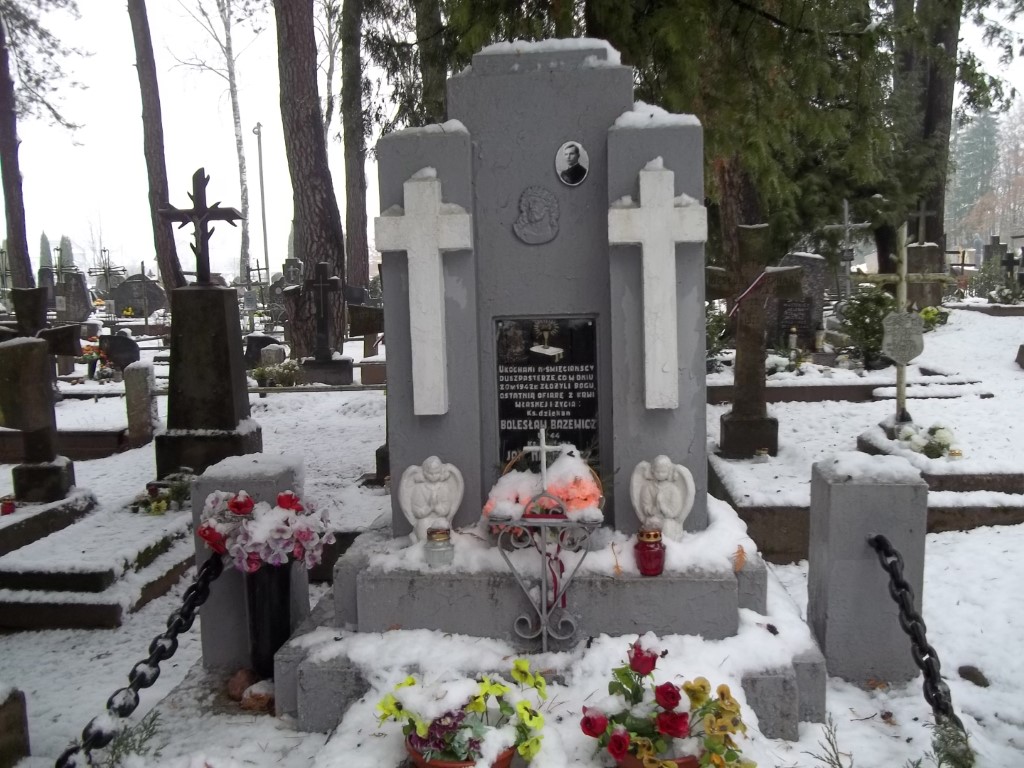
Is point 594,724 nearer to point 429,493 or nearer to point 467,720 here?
point 467,720

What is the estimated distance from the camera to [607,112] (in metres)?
3.84

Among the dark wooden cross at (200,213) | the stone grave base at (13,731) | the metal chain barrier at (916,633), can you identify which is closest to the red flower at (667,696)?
the metal chain barrier at (916,633)

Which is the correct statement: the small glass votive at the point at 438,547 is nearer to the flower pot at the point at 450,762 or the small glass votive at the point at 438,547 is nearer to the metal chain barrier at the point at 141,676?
the flower pot at the point at 450,762

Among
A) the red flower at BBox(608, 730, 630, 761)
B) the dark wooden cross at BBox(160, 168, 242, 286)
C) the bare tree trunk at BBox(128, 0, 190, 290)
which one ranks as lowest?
the red flower at BBox(608, 730, 630, 761)

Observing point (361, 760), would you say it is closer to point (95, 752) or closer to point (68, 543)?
point (95, 752)

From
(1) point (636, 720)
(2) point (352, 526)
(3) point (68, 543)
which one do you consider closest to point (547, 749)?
(1) point (636, 720)

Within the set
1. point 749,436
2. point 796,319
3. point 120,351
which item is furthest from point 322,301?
point 796,319

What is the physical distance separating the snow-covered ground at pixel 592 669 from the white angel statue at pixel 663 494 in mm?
538

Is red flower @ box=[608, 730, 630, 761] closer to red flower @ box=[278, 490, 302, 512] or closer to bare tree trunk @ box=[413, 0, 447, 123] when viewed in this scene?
red flower @ box=[278, 490, 302, 512]

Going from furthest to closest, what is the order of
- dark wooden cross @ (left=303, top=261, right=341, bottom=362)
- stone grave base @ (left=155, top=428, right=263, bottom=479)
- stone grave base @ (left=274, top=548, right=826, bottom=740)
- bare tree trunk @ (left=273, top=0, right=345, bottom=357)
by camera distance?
bare tree trunk @ (left=273, top=0, right=345, bottom=357) < dark wooden cross @ (left=303, top=261, right=341, bottom=362) < stone grave base @ (left=155, top=428, right=263, bottom=479) < stone grave base @ (left=274, top=548, right=826, bottom=740)

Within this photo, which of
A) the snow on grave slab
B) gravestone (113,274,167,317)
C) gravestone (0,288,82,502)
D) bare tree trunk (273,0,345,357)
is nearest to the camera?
the snow on grave slab

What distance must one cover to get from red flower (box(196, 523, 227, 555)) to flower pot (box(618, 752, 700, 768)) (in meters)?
2.09

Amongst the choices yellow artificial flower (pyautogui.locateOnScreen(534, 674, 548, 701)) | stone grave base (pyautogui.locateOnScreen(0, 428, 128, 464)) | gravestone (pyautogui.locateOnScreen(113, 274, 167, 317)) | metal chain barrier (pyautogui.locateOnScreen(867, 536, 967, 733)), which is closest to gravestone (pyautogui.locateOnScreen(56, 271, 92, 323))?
gravestone (pyautogui.locateOnScreen(113, 274, 167, 317))

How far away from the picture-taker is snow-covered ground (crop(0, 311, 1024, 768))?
3150 mm
